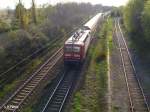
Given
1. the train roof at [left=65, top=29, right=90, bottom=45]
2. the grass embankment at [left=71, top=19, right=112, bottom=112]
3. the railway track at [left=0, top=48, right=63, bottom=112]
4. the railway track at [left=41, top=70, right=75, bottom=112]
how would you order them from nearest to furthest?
the railway track at [left=41, top=70, right=75, bottom=112]
the railway track at [left=0, top=48, right=63, bottom=112]
the grass embankment at [left=71, top=19, right=112, bottom=112]
the train roof at [left=65, top=29, right=90, bottom=45]

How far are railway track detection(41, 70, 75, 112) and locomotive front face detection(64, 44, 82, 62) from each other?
1224 millimetres

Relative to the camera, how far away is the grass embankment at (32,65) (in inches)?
875

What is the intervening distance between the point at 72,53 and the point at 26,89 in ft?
20.0

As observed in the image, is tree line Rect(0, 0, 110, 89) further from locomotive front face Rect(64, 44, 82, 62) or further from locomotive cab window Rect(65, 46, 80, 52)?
locomotive cab window Rect(65, 46, 80, 52)

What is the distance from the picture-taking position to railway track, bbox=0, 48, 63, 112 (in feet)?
61.6

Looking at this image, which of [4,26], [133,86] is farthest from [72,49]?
[4,26]

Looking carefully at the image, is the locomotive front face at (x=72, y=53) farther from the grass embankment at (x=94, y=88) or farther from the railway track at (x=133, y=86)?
the railway track at (x=133, y=86)

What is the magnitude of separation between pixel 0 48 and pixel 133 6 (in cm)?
1914

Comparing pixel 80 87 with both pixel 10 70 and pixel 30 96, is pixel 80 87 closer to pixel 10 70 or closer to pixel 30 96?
pixel 30 96

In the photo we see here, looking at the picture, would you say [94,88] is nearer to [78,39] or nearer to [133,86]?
[133,86]

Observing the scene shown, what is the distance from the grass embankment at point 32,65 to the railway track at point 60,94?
11.0 feet

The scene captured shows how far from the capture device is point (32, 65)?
28266 millimetres

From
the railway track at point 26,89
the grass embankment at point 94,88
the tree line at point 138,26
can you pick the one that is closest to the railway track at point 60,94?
the grass embankment at point 94,88

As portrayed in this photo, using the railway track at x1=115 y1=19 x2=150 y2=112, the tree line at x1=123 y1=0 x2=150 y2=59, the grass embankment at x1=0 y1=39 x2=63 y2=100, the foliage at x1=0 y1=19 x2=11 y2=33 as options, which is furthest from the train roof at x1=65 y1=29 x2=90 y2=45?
the foliage at x1=0 y1=19 x2=11 y2=33
